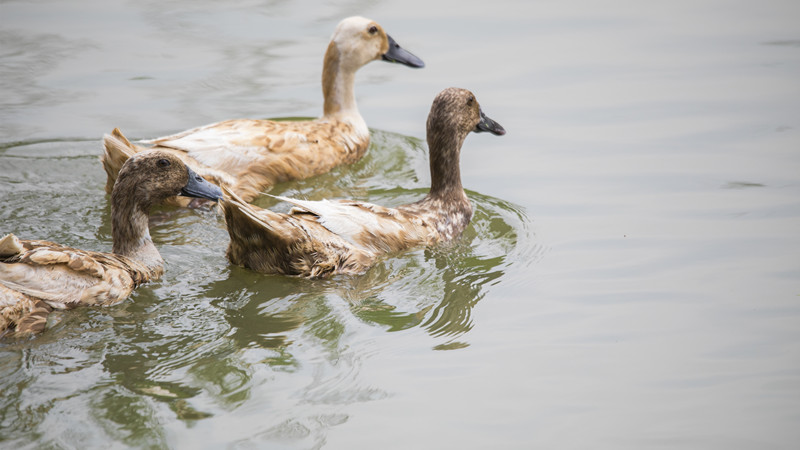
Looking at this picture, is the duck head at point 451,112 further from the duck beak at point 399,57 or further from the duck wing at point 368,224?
the duck beak at point 399,57

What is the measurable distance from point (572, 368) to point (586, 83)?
563 centimetres

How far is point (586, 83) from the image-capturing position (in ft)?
35.1

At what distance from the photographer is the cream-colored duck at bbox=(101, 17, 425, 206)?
8406 millimetres

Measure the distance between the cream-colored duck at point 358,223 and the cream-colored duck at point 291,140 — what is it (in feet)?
4.67

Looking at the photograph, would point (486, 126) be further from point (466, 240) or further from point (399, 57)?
point (399, 57)

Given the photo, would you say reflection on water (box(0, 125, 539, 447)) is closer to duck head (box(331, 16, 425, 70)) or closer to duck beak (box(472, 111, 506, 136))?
duck beak (box(472, 111, 506, 136))

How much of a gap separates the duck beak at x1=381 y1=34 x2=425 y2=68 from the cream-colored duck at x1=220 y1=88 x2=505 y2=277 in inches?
78.5

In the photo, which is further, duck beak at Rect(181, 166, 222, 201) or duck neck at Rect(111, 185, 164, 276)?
→ duck beak at Rect(181, 166, 222, 201)

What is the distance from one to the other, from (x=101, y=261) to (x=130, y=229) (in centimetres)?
46

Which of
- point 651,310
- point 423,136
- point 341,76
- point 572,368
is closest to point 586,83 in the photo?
point 423,136

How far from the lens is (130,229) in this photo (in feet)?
22.6

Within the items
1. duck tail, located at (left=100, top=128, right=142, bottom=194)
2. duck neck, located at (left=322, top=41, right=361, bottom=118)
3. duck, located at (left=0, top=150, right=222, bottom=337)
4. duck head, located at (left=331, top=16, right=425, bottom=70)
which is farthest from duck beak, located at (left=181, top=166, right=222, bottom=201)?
duck head, located at (left=331, top=16, right=425, bottom=70)

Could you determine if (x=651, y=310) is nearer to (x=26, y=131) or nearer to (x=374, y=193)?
(x=374, y=193)

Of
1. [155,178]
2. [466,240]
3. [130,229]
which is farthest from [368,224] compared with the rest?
[130,229]
